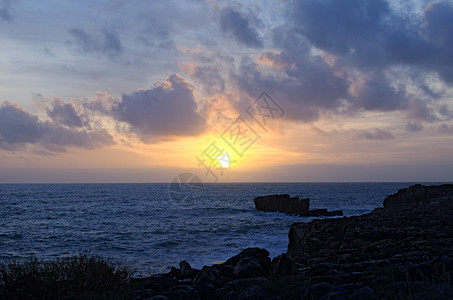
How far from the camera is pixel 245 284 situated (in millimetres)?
9062

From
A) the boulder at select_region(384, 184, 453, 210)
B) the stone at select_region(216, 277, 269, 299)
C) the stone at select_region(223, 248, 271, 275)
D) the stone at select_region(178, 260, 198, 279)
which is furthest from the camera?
the boulder at select_region(384, 184, 453, 210)

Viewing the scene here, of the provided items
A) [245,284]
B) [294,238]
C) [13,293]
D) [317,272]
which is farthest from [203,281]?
[294,238]

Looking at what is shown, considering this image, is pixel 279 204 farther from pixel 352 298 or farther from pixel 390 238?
pixel 352 298

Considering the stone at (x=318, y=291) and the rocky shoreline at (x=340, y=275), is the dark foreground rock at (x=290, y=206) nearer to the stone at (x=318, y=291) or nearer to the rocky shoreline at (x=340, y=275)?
the rocky shoreline at (x=340, y=275)

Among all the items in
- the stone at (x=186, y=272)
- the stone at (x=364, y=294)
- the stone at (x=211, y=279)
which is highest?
the stone at (x=364, y=294)

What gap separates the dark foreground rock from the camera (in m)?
59.2

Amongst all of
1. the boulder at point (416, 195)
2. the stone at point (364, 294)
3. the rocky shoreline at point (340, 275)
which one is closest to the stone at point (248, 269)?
the rocky shoreline at point (340, 275)

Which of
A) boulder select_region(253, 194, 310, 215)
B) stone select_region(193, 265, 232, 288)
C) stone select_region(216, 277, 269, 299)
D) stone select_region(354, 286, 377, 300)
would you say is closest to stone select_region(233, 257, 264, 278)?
stone select_region(193, 265, 232, 288)

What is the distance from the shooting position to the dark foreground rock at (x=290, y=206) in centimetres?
5925

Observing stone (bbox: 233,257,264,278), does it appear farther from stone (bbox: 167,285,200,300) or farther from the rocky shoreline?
stone (bbox: 167,285,200,300)

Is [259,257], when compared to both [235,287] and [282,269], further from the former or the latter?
[235,287]

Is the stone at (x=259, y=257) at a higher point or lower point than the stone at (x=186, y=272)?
higher

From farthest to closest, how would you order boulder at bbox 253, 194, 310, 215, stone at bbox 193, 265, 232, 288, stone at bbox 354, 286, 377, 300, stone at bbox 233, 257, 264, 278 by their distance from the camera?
boulder at bbox 253, 194, 310, 215
stone at bbox 233, 257, 264, 278
stone at bbox 193, 265, 232, 288
stone at bbox 354, 286, 377, 300

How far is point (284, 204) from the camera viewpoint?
6788 centimetres
